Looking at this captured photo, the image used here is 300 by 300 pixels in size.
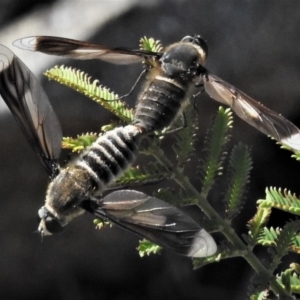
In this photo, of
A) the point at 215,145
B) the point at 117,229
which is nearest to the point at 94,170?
the point at 215,145

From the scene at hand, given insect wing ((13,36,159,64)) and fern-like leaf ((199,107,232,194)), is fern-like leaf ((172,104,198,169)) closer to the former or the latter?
fern-like leaf ((199,107,232,194))

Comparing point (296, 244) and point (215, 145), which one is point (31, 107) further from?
point (296, 244)

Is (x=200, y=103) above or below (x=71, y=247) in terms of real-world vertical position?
above

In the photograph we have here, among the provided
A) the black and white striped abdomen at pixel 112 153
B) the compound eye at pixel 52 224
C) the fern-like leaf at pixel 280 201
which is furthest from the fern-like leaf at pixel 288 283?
the compound eye at pixel 52 224

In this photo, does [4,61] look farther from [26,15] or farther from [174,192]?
[26,15]

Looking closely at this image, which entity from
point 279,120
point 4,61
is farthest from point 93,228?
point 279,120

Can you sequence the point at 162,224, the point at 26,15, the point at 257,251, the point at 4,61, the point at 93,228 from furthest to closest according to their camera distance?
the point at 26,15, the point at 93,228, the point at 257,251, the point at 4,61, the point at 162,224

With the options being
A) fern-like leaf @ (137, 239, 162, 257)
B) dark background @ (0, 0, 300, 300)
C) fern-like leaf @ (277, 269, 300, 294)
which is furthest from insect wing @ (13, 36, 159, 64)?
dark background @ (0, 0, 300, 300)
